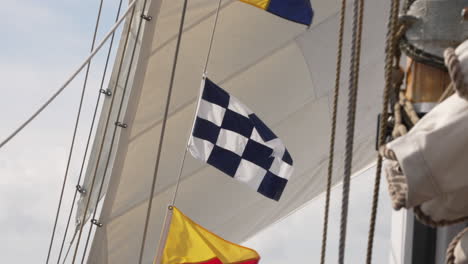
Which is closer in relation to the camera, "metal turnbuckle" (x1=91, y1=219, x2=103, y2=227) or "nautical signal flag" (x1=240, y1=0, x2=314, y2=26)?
"nautical signal flag" (x1=240, y1=0, x2=314, y2=26)

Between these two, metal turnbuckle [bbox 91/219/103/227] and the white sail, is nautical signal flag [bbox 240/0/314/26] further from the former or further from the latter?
metal turnbuckle [bbox 91/219/103/227]

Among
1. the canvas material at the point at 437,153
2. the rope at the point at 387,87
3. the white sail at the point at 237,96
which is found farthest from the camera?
the white sail at the point at 237,96

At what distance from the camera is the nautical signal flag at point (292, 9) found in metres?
6.62

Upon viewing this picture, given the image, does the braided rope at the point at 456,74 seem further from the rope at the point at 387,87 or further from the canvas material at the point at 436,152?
the rope at the point at 387,87

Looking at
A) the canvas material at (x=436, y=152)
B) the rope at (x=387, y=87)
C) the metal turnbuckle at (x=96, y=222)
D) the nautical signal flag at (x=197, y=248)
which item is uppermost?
the metal turnbuckle at (x=96, y=222)

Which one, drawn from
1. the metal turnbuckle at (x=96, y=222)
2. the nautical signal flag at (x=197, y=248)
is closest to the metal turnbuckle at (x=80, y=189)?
the metal turnbuckle at (x=96, y=222)

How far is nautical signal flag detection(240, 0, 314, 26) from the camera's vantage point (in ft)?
21.7

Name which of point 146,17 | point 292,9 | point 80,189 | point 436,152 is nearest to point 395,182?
point 436,152

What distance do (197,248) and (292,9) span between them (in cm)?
187

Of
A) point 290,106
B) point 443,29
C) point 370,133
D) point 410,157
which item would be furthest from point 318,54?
point 410,157

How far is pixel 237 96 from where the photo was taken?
8.30 m

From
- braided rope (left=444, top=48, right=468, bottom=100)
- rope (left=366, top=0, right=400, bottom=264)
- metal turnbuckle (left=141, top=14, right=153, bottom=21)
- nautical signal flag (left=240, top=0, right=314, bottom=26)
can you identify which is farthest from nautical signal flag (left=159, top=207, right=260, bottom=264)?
braided rope (left=444, top=48, right=468, bottom=100)

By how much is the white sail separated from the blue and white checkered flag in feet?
1.98

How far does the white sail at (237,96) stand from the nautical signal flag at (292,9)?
3.65 feet
